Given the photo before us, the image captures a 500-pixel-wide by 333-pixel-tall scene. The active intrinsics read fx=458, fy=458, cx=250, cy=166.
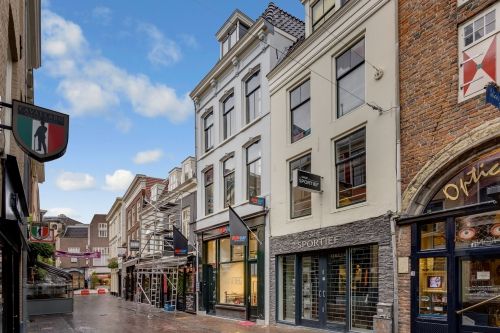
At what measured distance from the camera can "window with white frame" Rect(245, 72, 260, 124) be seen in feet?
58.8

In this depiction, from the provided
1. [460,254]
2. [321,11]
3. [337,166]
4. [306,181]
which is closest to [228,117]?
[321,11]

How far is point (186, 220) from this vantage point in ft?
80.3

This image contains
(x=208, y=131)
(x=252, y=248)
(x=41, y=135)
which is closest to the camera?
(x=41, y=135)

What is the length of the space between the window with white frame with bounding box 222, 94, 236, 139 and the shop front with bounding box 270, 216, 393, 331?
6.26 metres

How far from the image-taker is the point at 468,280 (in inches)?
357

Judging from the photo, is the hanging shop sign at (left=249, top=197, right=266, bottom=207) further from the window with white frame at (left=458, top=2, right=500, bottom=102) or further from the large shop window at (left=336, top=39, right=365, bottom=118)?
the window with white frame at (left=458, top=2, right=500, bottom=102)

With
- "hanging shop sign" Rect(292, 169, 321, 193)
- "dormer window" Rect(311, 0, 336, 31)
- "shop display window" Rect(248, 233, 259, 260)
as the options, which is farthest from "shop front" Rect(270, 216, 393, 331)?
"dormer window" Rect(311, 0, 336, 31)

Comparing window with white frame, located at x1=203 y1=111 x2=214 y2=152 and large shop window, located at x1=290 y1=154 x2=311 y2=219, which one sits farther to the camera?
window with white frame, located at x1=203 y1=111 x2=214 y2=152

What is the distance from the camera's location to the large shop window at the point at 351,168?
12219 mm

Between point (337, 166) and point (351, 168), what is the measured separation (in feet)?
1.99

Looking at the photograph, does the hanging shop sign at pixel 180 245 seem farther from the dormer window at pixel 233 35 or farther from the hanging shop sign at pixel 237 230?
the dormer window at pixel 233 35

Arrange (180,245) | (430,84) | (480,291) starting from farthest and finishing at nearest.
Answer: (180,245), (430,84), (480,291)

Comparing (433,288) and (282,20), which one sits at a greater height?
(282,20)

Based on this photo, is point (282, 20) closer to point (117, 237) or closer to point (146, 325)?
point (146, 325)
